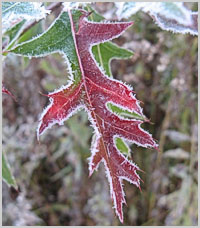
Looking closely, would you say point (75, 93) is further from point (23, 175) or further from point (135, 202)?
point (135, 202)

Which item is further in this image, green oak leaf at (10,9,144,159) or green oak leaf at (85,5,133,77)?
green oak leaf at (85,5,133,77)

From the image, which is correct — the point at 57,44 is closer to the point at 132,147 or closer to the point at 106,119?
the point at 106,119

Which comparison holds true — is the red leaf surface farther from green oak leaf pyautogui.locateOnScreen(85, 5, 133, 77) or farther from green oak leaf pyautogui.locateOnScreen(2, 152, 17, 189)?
green oak leaf pyautogui.locateOnScreen(2, 152, 17, 189)

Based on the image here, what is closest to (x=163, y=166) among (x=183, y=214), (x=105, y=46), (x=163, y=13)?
(x=183, y=214)

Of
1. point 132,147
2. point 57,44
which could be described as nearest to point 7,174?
point 57,44

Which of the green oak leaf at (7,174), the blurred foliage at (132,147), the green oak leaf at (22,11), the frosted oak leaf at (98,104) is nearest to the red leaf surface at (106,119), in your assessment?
the frosted oak leaf at (98,104)

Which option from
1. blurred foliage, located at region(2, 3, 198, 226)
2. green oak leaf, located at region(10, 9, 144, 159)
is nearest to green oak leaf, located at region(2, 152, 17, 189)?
green oak leaf, located at region(10, 9, 144, 159)
